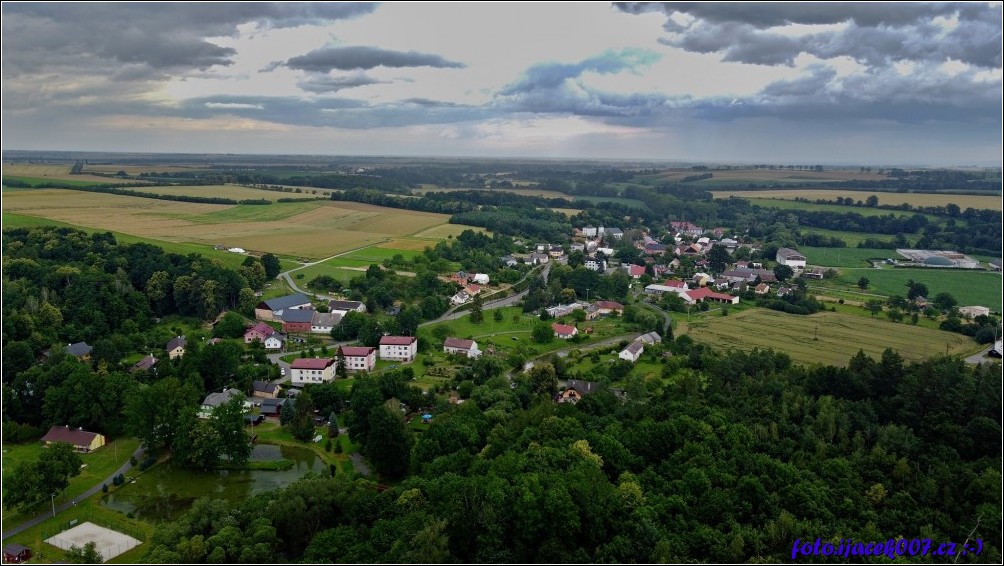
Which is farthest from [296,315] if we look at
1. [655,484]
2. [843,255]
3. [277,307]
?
[843,255]

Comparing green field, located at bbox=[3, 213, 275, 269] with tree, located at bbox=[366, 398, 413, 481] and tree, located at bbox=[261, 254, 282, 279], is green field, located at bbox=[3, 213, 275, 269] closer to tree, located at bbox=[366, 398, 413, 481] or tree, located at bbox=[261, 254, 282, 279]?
tree, located at bbox=[261, 254, 282, 279]

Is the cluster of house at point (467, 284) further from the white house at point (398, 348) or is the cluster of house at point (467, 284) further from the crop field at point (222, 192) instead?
the crop field at point (222, 192)

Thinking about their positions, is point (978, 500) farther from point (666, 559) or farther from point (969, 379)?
point (666, 559)

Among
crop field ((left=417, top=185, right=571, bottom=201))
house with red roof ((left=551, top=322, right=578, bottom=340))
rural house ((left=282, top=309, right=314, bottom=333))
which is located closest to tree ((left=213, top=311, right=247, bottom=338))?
rural house ((left=282, top=309, right=314, bottom=333))

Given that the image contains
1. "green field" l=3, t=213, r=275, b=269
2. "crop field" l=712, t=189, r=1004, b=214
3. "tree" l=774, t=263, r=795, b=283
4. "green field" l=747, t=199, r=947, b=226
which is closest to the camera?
"green field" l=3, t=213, r=275, b=269

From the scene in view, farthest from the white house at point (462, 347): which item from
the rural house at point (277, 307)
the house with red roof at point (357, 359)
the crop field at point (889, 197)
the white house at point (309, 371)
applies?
the crop field at point (889, 197)

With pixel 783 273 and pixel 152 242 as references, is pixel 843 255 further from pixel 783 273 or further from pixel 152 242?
pixel 152 242
